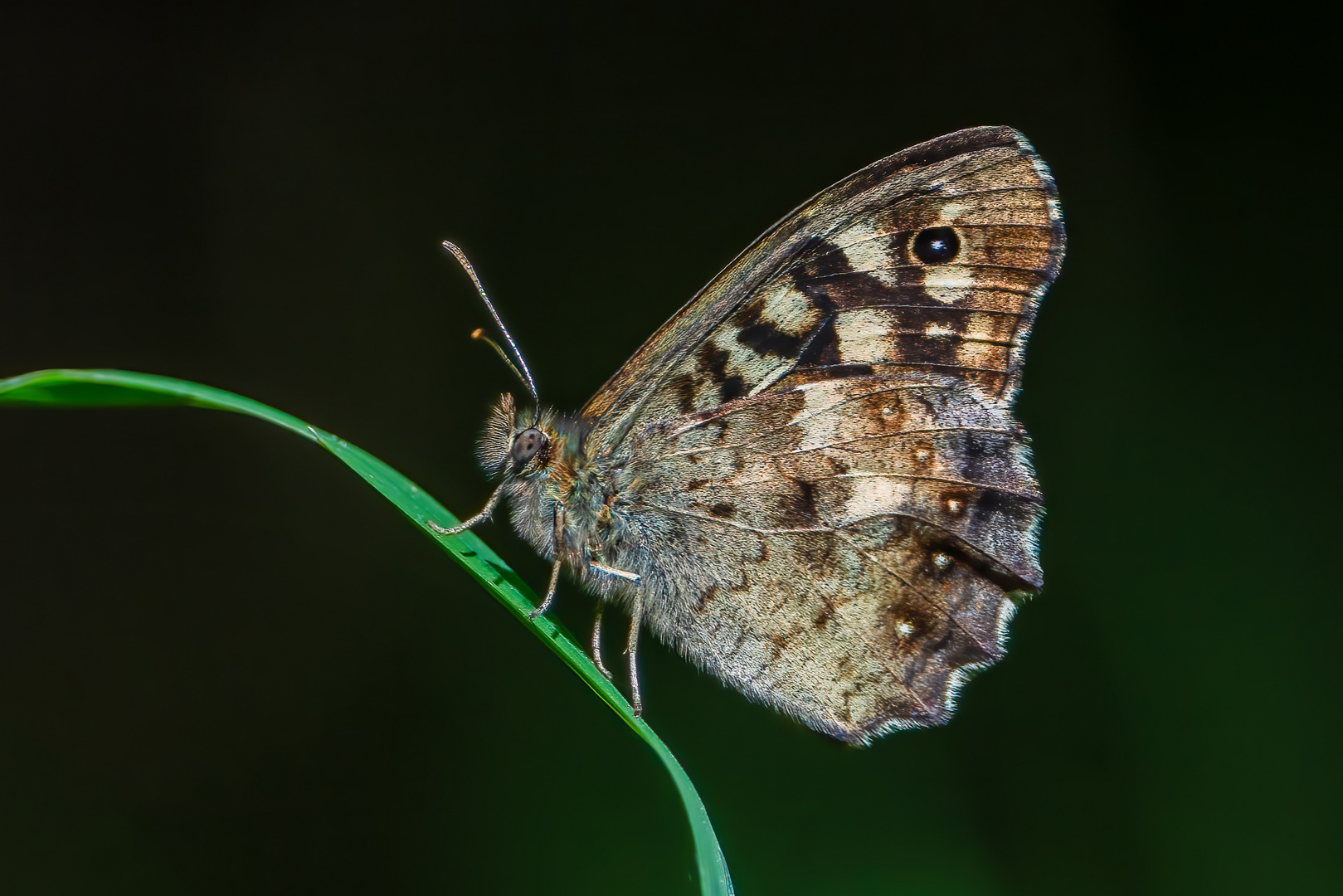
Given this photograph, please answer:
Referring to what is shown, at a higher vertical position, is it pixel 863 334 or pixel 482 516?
pixel 863 334

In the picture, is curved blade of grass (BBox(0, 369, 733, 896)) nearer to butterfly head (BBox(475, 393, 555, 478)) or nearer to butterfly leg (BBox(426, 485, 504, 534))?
butterfly leg (BBox(426, 485, 504, 534))

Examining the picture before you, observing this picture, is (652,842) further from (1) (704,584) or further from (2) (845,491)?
(2) (845,491)

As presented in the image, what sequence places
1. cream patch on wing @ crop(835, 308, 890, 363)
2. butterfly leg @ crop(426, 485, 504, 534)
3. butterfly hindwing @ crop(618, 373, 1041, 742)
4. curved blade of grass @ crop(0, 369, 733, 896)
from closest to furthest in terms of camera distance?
curved blade of grass @ crop(0, 369, 733, 896)
butterfly leg @ crop(426, 485, 504, 534)
butterfly hindwing @ crop(618, 373, 1041, 742)
cream patch on wing @ crop(835, 308, 890, 363)

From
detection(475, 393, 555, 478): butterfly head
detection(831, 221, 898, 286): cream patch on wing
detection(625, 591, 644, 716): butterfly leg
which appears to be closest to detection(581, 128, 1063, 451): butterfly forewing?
detection(831, 221, 898, 286): cream patch on wing

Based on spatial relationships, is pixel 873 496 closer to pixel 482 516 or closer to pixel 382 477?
pixel 482 516

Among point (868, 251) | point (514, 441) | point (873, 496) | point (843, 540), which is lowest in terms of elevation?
point (514, 441)

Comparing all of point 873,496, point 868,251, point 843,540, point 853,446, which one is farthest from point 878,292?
point 843,540

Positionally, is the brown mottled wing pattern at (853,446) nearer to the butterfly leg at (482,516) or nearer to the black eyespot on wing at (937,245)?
the black eyespot on wing at (937,245)

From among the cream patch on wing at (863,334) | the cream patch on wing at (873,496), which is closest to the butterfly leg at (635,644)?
the cream patch on wing at (873,496)
